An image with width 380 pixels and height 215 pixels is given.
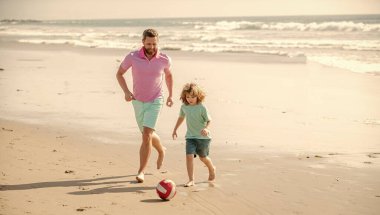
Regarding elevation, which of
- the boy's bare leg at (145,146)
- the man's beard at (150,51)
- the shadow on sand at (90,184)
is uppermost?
the man's beard at (150,51)

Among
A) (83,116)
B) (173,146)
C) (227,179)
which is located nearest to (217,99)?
(83,116)

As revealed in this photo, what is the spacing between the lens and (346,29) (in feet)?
150

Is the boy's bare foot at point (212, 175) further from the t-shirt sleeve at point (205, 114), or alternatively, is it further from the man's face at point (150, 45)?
the man's face at point (150, 45)

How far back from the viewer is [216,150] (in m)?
7.34

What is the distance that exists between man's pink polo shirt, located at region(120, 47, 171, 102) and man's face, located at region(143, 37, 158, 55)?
7cm

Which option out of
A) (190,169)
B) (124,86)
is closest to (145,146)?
(190,169)

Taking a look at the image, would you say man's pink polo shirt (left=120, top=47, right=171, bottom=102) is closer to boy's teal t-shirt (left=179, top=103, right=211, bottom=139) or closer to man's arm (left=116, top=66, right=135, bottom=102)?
man's arm (left=116, top=66, right=135, bottom=102)

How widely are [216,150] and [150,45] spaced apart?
7.22 ft

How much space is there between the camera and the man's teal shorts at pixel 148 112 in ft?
19.4

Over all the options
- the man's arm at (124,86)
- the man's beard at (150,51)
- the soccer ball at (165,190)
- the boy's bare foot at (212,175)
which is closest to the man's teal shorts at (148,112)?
the man's arm at (124,86)

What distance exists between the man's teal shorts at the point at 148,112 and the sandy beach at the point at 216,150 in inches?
26.6

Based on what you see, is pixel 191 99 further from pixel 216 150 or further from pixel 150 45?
pixel 216 150

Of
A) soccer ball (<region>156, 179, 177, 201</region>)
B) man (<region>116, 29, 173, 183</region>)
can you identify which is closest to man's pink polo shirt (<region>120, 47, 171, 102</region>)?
man (<region>116, 29, 173, 183</region>)

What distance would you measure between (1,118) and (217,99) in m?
4.59
